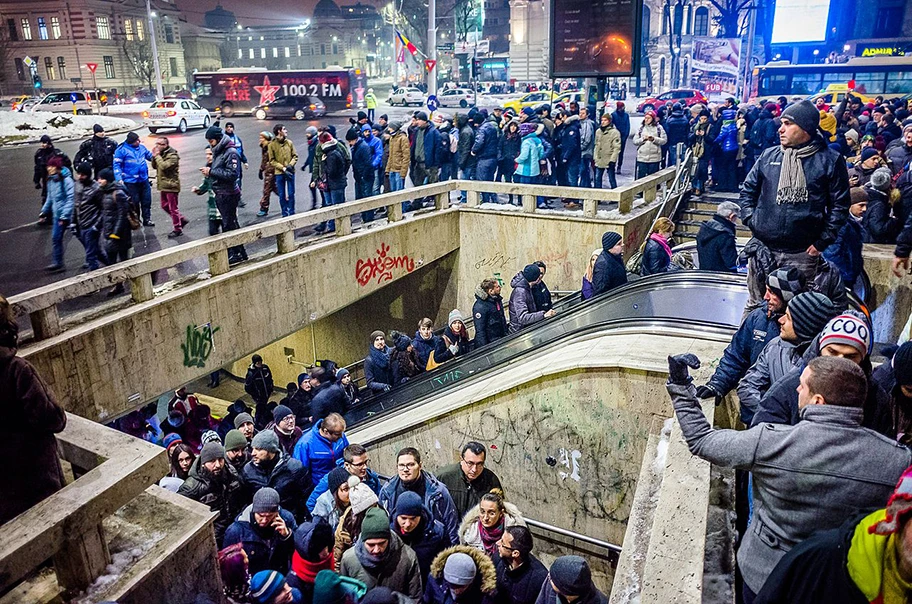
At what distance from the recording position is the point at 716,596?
10.7 ft

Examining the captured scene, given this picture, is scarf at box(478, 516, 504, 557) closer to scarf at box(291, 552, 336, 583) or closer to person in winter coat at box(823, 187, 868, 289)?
scarf at box(291, 552, 336, 583)

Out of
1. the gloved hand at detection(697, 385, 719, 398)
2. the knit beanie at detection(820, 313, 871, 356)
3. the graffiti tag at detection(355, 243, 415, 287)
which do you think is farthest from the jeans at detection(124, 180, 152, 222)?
the knit beanie at detection(820, 313, 871, 356)

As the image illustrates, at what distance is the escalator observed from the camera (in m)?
7.88

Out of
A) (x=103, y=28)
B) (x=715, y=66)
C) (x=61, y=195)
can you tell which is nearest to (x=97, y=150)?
(x=61, y=195)

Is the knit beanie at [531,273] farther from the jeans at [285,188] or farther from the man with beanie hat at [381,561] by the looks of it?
the jeans at [285,188]

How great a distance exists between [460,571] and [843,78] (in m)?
37.6

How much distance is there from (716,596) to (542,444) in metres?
3.94

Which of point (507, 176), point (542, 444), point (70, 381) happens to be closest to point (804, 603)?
point (542, 444)

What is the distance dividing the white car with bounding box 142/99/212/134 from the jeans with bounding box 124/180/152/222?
22.2 metres

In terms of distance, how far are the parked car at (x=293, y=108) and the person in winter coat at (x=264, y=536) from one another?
36.2m

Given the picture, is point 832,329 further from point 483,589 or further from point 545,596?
point 483,589

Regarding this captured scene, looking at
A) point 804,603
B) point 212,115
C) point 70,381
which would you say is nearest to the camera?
point 804,603

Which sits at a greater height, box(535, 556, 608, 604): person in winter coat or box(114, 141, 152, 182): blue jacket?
box(114, 141, 152, 182): blue jacket

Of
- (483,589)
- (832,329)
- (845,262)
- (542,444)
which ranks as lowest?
(542,444)
